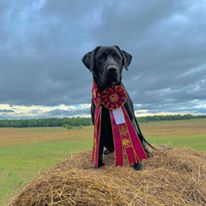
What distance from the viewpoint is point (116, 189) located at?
2744 millimetres

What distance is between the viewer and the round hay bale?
8.83 feet

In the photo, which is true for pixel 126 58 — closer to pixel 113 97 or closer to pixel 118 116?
pixel 113 97

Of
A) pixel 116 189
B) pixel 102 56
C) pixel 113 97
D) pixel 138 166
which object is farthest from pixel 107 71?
pixel 116 189

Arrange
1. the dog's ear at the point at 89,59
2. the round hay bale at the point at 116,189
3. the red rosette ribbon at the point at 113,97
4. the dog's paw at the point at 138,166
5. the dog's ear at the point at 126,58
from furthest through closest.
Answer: the dog's ear at the point at 126,58 < the dog's ear at the point at 89,59 < the red rosette ribbon at the point at 113,97 < the dog's paw at the point at 138,166 < the round hay bale at the point at 116,189

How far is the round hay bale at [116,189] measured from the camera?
106 inches

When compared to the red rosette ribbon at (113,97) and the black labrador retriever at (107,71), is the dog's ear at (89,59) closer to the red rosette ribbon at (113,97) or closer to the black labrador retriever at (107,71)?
the black labrador retriever at (107,71)

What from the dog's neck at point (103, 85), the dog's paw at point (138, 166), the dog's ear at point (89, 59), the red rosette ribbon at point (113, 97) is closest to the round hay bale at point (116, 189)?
the dog's paw at point (138, 166)

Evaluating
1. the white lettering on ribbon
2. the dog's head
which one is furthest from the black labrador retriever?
the white lettering on ribbon

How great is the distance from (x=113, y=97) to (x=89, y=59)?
0.69m

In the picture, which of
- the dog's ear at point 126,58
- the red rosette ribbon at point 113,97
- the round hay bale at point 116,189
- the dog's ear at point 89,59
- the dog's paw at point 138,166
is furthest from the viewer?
the dog's ear at point 126,58

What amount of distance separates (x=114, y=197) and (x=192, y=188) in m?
1.03

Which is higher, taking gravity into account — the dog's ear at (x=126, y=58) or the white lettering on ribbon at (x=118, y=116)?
the dog's ear at (x=126, y=58)

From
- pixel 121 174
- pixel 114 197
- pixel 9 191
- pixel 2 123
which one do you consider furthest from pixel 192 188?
pixel 2 123

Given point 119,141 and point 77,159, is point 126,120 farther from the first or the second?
point 77,159
